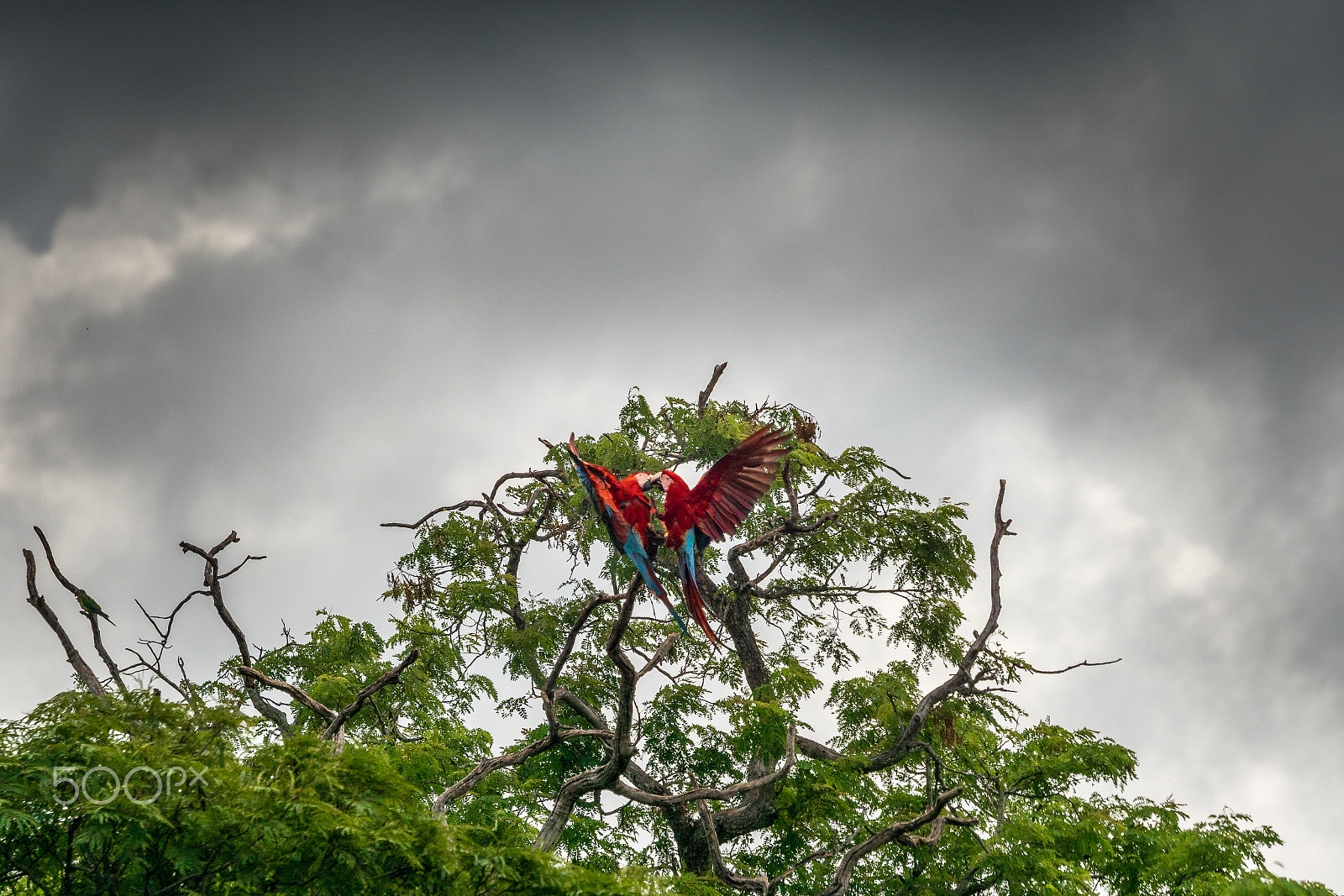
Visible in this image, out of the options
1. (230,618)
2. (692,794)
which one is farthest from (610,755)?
(230,618)

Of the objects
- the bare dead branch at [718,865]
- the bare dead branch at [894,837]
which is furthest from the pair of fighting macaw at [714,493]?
the bare dead branch at [718,865]

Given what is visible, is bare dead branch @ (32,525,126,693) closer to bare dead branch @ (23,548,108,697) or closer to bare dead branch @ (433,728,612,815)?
bare dead branch @ (23,548,108,697)

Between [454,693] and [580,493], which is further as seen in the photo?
[454,693]

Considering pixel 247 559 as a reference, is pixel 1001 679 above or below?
above

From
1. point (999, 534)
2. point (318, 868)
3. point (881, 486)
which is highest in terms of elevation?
point (881, 486)

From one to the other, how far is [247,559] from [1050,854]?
7.68m

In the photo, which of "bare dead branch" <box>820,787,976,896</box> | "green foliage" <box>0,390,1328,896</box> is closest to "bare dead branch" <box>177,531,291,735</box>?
"green foliage" <box>0,390,1328,896</box>

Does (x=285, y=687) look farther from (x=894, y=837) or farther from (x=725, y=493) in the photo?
(x=894, y=837)

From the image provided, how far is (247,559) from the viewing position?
824cm

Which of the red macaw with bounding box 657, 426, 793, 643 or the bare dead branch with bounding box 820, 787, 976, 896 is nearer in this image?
the red macaw with bounding box 657, 426, 793, 643

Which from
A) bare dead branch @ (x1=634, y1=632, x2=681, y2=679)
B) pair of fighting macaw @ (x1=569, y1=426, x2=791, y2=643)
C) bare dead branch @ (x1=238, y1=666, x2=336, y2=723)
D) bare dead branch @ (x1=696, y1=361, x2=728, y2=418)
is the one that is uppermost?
bare dead branch @ (x1=696, y1=361, x2=728, y2=418)

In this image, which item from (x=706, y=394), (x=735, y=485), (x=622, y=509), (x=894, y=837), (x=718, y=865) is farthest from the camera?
(x=706, y=394)

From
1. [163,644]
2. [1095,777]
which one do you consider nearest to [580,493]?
[163,644]

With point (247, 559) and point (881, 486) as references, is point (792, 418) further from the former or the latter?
point (247, 559)
